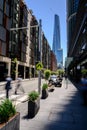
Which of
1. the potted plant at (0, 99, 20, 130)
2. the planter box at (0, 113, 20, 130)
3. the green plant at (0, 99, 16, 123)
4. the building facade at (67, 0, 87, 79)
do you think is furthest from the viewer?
the building facade at (67, 0, 87, 79)

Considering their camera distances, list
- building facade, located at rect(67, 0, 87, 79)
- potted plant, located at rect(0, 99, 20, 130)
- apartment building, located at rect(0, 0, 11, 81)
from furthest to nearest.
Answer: apartment building, located at rect(0, 0, 11, 81) < building facade, located at rect(67, 0, 87, 79) < potted plant, located at rect(0, 99, 20, 130)

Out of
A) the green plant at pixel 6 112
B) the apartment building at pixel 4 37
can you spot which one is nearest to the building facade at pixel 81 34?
the apartment building at pixel 4 37

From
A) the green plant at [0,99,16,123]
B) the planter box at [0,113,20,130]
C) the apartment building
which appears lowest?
the planter box at [0,113,20,130]

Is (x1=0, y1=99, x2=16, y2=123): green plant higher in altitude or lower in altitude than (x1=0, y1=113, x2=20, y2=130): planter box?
higher

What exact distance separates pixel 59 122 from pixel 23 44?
61106 millimetres

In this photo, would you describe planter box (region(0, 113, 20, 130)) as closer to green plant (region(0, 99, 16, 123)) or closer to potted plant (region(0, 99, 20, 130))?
potted plant (region(0, 99, 20, 130))

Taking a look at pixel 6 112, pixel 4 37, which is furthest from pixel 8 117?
pixel 4 37

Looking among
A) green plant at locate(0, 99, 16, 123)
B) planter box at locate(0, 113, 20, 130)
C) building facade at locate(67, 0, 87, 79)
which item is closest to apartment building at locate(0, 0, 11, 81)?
building facade at locate(67, 0, 87, 79)

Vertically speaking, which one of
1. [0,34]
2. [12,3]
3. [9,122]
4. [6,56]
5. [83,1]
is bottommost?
[9,122]

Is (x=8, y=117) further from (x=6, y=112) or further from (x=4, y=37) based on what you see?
(x=4, y=37)

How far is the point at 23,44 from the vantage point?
230 feet

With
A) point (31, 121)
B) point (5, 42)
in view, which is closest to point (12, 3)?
point (5, 42)

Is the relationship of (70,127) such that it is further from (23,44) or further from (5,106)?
(23,44)

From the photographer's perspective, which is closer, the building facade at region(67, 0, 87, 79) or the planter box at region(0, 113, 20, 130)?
the planter box at region(0, 113, 20, 130)
